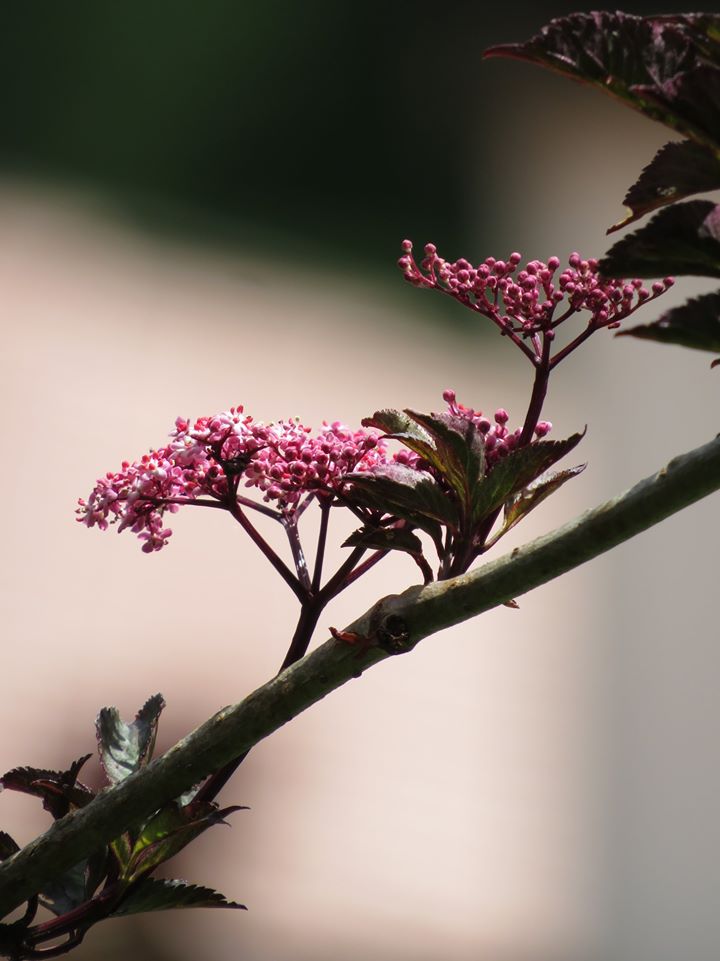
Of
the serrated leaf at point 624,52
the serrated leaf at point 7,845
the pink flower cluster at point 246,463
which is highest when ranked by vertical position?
the serrated leaf at point 624,52

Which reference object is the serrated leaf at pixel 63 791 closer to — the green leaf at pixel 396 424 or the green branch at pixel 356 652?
the green branch at pixel 356 652

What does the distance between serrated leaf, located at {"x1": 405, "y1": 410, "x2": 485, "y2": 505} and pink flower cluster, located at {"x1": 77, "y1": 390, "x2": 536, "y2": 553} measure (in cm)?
1

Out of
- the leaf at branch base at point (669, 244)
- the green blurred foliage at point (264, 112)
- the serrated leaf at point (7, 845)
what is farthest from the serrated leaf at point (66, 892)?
the green blurred foliage at point (264, 112)

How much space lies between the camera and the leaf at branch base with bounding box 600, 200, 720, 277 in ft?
0.83

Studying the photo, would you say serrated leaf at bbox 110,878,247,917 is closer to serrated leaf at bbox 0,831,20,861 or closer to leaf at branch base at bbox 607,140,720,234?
serrated leaf at bbox 0,831,20,861

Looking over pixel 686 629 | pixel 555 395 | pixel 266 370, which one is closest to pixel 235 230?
pixel 266 370

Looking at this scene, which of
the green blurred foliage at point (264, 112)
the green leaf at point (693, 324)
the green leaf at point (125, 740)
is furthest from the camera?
the green blurred foliage at point (264, 112)

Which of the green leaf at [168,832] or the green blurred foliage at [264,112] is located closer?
the green leaf at [168,832]

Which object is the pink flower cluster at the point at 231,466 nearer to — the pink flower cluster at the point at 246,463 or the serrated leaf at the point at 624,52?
the pink flower cluster at the point at 246,463

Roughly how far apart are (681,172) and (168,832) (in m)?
0.23

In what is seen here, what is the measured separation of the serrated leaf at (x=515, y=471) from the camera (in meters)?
0.29

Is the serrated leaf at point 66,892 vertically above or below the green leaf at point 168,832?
below

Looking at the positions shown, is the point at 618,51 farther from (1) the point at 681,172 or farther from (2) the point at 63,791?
(2) the point at 63,791

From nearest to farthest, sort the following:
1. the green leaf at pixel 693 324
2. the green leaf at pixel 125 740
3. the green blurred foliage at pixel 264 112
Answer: the green leaf at pixel 693 324
the green leaf at pixel 125 740
the green blurred foliage at pixel 264 112
